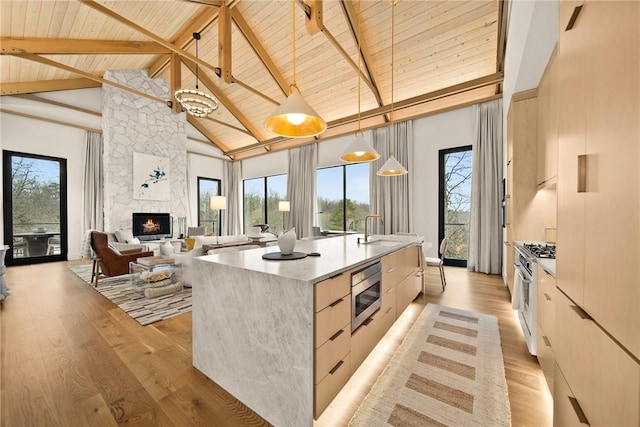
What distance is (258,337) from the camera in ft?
4.70

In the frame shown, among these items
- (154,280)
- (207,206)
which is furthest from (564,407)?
(207,206)

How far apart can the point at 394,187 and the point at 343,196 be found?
168 cm

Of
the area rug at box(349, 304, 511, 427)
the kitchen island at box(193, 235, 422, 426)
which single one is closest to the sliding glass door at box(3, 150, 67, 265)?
the kitchen island at box(193, 235, 422, 426)

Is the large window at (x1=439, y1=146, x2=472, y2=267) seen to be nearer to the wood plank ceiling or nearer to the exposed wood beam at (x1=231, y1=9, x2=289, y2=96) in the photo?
the wood plank ceiling

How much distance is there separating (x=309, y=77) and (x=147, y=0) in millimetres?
3130

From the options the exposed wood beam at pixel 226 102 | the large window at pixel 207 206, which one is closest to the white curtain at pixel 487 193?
the exposed wood beam at pixel 226 102

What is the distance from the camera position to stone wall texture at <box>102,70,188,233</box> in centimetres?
631

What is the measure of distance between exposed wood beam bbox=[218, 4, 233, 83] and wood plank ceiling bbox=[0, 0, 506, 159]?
19mm

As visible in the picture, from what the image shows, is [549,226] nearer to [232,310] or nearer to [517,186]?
[517,186]

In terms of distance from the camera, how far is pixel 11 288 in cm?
392

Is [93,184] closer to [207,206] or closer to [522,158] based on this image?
[207,206]

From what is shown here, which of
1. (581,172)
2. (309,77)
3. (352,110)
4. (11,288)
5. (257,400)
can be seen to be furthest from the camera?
(352,110)

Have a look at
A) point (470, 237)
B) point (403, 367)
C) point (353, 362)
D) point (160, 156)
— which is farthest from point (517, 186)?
point (160, 156)

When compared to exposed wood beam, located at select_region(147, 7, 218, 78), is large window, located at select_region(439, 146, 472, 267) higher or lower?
lower
